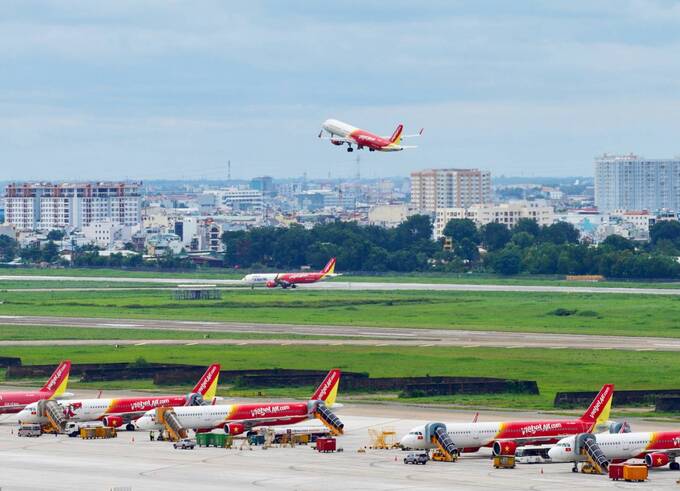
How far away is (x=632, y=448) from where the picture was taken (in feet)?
363

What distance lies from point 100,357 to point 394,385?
40.5 m

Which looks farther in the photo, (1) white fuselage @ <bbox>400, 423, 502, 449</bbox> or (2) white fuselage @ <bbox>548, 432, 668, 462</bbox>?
(1) white fuselage @ <bbox>400, 423, 502, 449</bbox>

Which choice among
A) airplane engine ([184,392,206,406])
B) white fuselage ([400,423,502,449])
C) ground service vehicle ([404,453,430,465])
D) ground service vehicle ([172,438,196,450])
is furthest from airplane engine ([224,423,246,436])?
ground service vehicle ([404,453,430,465])

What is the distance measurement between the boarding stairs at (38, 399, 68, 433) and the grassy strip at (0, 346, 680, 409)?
24827 millimetres

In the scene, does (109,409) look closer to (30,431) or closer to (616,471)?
(30,431)

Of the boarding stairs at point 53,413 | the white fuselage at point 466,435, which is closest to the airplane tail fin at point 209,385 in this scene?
the boarding stairs at point 53,413

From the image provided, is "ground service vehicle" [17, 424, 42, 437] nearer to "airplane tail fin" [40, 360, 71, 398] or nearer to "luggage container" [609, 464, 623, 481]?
"airplane tail fin" [40, 360, 71, 398]

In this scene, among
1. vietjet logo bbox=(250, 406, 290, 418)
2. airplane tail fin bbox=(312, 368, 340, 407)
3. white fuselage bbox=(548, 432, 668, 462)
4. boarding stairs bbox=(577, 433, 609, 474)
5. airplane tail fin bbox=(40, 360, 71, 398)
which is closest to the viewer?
boarding stairs bbox=(577, 433, 609, 474)

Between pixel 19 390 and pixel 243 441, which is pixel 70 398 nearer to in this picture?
pixel 19 390

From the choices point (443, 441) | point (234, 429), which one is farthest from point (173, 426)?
point (443, 441)

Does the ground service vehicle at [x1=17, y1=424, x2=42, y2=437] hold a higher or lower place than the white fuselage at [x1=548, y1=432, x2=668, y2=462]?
lower

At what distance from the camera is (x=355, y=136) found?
18925 centimetres

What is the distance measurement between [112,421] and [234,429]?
1044cm

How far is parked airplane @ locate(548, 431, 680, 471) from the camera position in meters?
110
